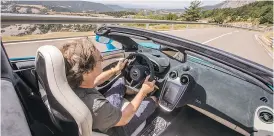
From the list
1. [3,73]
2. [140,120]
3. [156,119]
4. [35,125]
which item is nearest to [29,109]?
[35,125]

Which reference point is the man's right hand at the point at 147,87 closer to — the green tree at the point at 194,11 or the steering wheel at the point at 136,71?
the steering wheel at the point at 136,71

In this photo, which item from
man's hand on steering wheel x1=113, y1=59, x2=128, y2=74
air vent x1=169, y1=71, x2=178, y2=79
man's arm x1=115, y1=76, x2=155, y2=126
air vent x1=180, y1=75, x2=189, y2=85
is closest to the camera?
man's arm x1=115, y1=76, x2=155, y2=126

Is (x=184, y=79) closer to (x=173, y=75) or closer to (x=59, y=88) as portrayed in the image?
(x=173, y=75)

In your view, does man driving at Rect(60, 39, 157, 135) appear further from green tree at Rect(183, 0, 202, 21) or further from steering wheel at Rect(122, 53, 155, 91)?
green tree at Rect(183, 0, 202, 21)

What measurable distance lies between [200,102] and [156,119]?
0.62 meters

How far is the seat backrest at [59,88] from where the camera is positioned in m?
1.42

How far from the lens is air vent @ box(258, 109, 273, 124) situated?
1754mm

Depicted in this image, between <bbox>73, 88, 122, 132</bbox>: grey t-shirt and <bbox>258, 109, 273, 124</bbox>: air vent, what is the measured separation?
3.76 feet

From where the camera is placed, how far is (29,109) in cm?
174

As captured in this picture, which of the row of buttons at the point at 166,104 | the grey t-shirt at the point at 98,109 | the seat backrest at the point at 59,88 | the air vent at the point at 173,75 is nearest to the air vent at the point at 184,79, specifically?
the air vent at the point at 173,75

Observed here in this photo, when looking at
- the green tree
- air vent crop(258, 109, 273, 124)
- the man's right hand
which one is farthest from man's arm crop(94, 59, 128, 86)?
the green tree

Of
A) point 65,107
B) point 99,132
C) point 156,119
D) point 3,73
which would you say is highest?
point 3,73

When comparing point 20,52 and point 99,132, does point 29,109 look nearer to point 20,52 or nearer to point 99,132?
point 99,132

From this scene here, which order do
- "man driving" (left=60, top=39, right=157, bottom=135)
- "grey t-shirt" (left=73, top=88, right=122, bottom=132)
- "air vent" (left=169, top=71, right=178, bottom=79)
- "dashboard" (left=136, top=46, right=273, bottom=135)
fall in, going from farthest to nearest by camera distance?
1. "air vent" (left=169, top=71, right=178, bottom=79)
2. "dashboard" (left=136, top=46, right=273, bottom=135)
3. "grey t-shirt" (left=73, top=88, right=122, bottom=132)
4. "man driving" (left=60, top=39, right=157, bottom=135)
